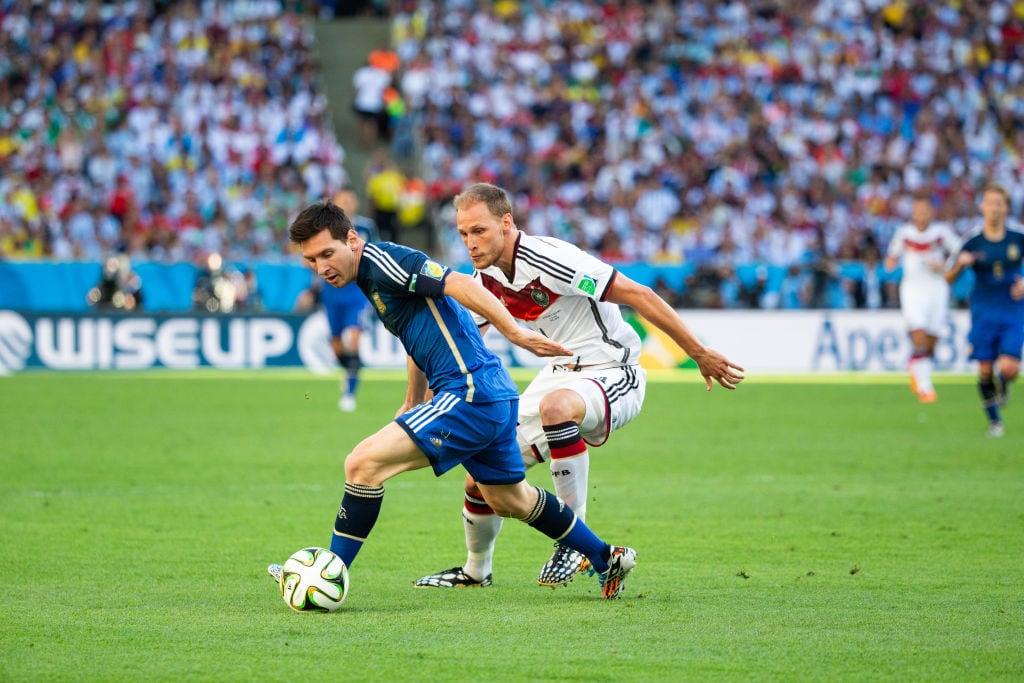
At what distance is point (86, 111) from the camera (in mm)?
27688

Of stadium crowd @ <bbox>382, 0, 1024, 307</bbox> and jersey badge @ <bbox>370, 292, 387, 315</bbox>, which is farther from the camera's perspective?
stadium crowd @ <bbox>382, 0, 1024, 307</bbox>

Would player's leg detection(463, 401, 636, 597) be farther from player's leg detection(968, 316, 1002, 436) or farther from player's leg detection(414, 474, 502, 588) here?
player's leg detection(968, 316, 1002, 436)

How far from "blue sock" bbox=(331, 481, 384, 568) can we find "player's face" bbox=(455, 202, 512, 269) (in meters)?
1.34

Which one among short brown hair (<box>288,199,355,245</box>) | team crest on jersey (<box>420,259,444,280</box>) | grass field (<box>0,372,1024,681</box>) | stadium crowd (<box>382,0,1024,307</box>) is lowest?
grass field (<box>0,372,1024,681</box>)

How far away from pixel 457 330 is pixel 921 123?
84.7 ft

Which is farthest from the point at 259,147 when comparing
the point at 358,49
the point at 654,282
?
the point at 654,282

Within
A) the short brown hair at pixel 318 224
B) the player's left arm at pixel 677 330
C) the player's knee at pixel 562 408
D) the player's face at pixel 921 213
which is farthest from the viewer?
the player's face at pixel 921 213

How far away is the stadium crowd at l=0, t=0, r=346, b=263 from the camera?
2569cm

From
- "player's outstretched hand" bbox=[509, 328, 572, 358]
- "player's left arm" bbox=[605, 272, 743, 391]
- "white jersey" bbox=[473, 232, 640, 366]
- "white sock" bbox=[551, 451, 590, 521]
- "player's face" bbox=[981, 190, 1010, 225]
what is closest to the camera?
"player's outstretched hand" bbox=[509, 328, 572, 358]

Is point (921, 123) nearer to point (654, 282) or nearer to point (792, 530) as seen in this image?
point (654, 282)

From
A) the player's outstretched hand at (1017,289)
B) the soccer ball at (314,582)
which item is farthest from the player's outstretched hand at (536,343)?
the player's outstretched hand at (1017,289)

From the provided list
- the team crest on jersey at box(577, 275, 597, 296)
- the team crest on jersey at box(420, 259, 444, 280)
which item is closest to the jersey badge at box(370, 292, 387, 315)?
the team crest on jersey at box(420, 259, 444, 280)

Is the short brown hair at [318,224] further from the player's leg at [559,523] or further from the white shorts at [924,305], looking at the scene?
the white shorts at [924,305]

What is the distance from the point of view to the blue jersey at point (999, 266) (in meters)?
14.3
